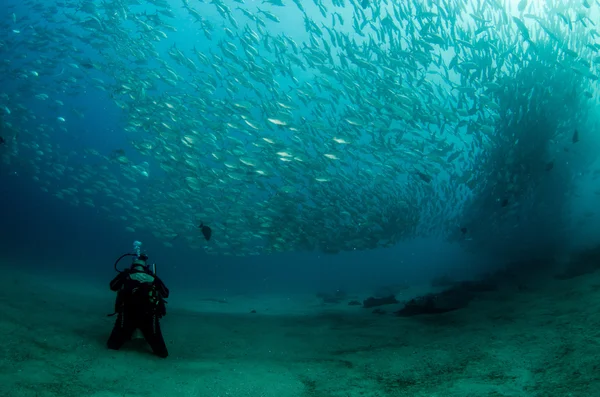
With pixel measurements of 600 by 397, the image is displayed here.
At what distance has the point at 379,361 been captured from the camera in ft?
16.4

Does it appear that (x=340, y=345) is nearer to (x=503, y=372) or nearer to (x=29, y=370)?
(x=503, y=372)

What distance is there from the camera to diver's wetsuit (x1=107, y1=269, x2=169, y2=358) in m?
5.13

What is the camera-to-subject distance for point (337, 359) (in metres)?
5.38

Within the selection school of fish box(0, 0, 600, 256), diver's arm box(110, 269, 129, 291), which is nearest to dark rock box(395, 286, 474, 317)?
school of fish box(0, 0, 600, 256)

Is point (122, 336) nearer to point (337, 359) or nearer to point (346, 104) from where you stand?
point (337, 359)

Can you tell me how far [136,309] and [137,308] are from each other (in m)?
0.02

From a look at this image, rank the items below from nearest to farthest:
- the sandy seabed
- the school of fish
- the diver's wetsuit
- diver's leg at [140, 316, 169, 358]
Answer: the sandy seabed < the diver's wetsuit < diver's leg at [140, 316, 169, 358] < the school of fish

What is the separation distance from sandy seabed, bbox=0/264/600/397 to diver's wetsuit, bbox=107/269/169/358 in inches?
8.5

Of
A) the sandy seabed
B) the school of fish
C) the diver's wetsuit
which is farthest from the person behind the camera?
the school of fish

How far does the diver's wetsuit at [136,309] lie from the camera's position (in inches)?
202

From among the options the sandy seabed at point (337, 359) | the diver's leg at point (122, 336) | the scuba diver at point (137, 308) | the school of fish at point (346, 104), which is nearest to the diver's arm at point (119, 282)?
the scuba diver at point (137, 308)

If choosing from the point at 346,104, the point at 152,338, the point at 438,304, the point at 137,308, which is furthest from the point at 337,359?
the point at 346,104

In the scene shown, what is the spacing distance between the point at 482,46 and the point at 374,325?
10.9 metres

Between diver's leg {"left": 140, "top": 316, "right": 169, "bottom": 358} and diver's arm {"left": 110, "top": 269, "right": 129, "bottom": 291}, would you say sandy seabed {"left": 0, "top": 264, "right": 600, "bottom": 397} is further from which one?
diver's arm {"left": 110, "top": 269, "right": 129, "bottom": 291}
